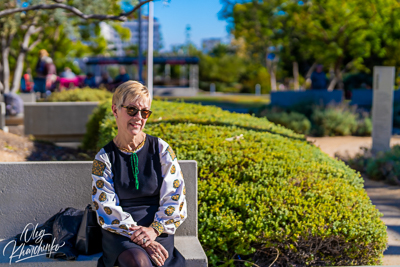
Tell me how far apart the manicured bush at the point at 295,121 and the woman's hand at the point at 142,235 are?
10.3 metres

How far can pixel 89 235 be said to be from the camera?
3062 mm

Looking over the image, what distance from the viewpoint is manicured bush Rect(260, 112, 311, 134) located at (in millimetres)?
12891

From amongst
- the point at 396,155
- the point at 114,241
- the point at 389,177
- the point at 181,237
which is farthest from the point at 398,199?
the point at 114,241

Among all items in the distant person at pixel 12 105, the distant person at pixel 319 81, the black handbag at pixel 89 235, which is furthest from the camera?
the distant person at pixel 319 81

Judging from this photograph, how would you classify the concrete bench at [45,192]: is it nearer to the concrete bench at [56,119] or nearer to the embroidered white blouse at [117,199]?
the embroidered white blouse at [117,199]

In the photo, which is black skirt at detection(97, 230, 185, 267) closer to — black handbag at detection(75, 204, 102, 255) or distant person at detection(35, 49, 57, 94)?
black handbag at detection(75, 204, 102, 255)

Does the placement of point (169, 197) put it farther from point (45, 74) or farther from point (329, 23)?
point (329, 23)

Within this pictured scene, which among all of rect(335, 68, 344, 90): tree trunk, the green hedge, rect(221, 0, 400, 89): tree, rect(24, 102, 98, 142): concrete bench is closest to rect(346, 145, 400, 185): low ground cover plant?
the green hedge

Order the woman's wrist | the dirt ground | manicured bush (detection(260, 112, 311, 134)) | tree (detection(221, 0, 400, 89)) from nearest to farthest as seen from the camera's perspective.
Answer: the woman's wrist, the dirt ground, manicured bush (detection(260, 112, 311, 134)), tree (detection(221, 0, 400, 89))

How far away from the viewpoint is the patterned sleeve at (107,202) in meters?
2.81

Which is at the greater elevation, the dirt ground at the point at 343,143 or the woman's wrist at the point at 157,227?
the woman's wrist at the point at 157,227

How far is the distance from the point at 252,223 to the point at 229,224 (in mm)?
183

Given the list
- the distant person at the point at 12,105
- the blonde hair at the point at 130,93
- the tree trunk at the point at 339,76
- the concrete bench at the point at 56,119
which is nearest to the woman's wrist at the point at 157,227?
the blonde hair at the point at 130,93

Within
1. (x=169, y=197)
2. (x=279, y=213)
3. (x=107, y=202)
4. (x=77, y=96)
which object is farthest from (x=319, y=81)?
(x=107, y=202)
